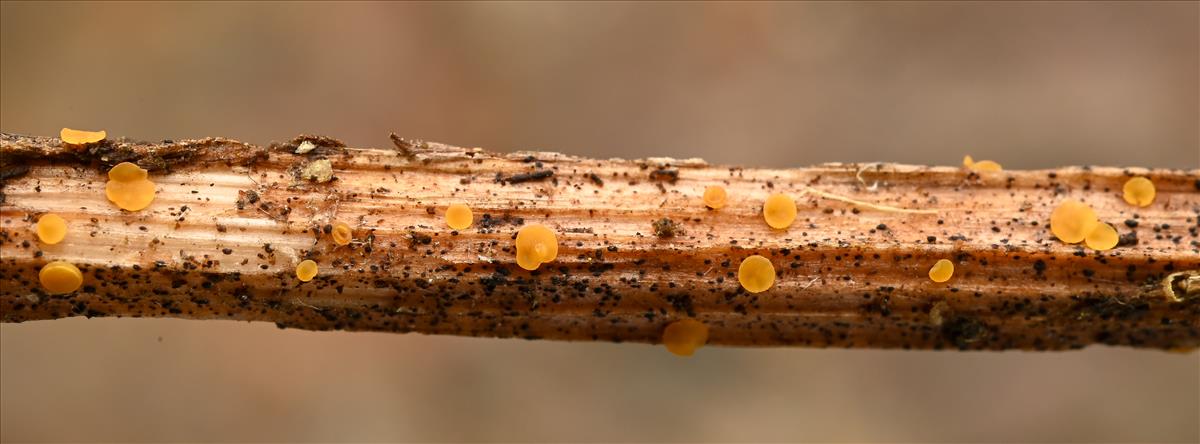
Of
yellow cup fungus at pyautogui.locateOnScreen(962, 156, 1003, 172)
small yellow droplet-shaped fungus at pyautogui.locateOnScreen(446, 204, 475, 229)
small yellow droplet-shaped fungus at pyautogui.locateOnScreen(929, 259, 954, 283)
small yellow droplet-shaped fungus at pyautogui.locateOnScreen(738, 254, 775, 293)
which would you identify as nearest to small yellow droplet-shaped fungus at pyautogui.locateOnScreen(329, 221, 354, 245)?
small yellow droplet-shaped fungus at pyautogui.locateOnScreen(446, 204, 475, 229)

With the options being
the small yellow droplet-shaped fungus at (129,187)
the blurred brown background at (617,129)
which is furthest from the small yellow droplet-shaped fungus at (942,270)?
the small yellow droplet-shaped fungus at (129,187)

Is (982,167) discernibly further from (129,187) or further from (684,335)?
(129,187)

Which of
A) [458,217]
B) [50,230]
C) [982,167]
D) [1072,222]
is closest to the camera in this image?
[50,230]

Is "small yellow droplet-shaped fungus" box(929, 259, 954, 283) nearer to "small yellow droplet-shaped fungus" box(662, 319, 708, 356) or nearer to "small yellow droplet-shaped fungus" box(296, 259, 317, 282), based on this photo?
"small yellow droplet-shaped fungus" box(662, 319, 708, 356)

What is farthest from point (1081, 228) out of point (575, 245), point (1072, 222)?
point (575, 245)

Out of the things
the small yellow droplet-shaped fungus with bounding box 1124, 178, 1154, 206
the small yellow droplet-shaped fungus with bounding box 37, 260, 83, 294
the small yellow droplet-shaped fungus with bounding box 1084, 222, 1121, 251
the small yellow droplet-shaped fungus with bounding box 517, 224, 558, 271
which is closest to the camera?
the small yellow droplet-shaped fungus with bounding box 37, 260, 83, 294

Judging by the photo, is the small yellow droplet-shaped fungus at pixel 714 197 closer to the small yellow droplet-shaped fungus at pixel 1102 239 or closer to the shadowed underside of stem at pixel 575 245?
the shadowed underside of stem at pixel 575 245
